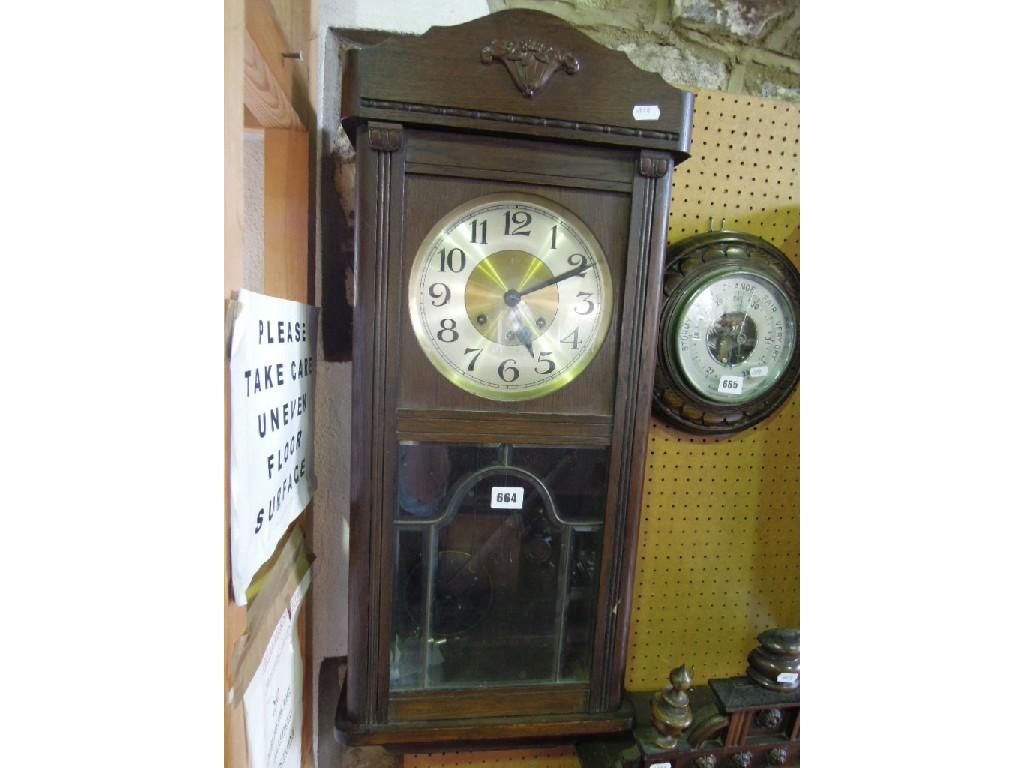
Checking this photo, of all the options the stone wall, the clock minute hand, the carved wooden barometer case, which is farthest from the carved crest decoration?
the stone wall

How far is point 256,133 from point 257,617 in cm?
78

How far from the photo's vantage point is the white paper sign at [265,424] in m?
0.55

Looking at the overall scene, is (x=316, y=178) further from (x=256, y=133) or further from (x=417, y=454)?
(x=417, y=454)

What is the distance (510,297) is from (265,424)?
38 cm

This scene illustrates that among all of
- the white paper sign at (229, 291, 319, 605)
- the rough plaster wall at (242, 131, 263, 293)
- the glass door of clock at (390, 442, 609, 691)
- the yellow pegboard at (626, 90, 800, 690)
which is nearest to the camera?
the white paper sign at (229, 291, 319, 605)

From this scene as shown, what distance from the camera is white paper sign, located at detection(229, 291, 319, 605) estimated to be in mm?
552

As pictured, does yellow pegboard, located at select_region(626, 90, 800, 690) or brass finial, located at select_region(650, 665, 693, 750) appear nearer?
brass finial, located at select_region(650, 665, 693, 750)

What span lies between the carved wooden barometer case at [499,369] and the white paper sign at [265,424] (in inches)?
3.9

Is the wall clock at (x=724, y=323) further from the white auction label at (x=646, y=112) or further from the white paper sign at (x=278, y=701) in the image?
the white paper sign at (x=278, y=701)

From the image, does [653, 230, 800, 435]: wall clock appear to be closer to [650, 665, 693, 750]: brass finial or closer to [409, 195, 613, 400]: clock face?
[409, 195, 613, 400]: clock face

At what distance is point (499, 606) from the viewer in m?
0.86

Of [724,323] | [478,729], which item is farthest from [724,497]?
[478,729]

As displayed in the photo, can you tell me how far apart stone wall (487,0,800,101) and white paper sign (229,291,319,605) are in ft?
2.60

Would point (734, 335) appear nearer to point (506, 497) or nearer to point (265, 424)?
point (506, 497)
